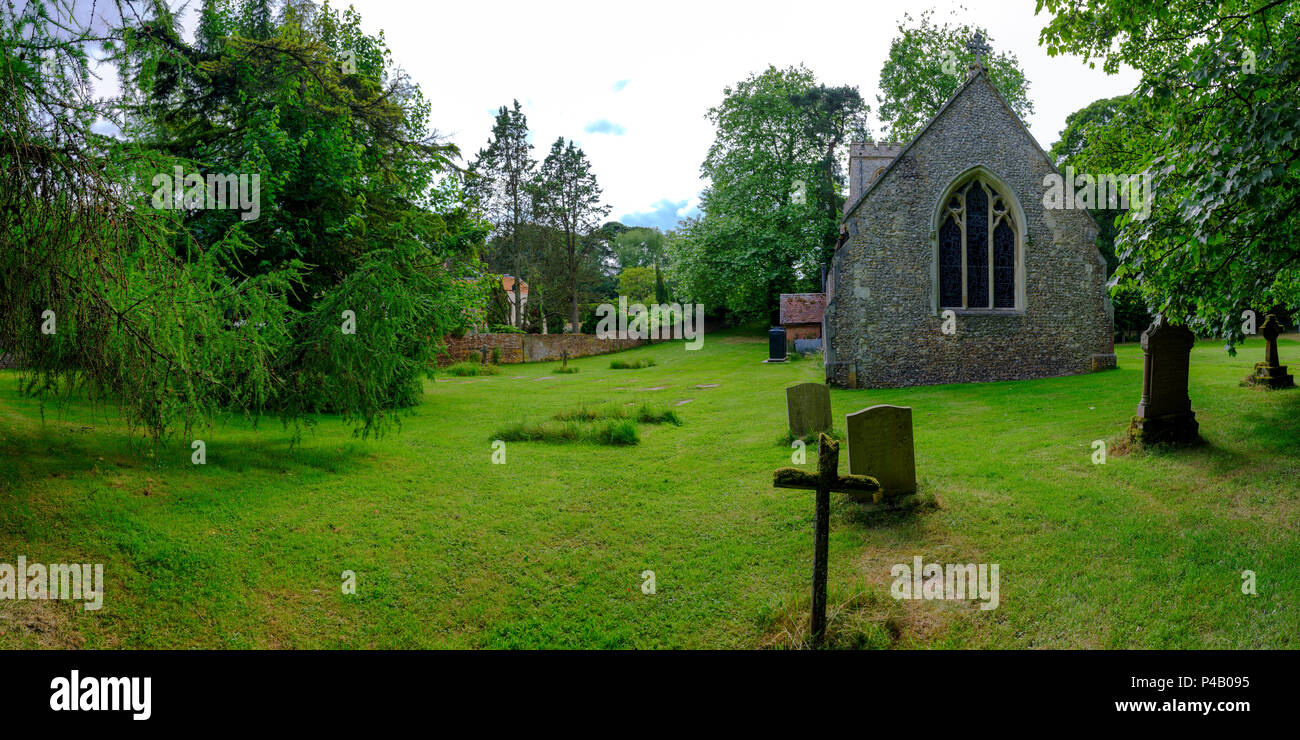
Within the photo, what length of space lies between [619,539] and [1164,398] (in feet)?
27.6

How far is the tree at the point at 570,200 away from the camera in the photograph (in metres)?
46.7

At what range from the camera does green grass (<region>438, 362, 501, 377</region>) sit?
28.3 metres

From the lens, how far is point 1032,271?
1945 centimetres

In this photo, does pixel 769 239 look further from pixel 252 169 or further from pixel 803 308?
pixel 252 169

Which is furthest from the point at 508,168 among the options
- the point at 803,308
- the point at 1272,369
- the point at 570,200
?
the point at 1272,369

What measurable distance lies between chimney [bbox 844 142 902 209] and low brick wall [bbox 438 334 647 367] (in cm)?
1823

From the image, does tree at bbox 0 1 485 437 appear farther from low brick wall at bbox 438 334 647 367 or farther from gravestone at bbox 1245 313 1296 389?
gravestone at bbox 1245 313 1296 389

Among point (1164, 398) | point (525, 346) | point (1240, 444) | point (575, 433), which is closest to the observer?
point (1240, 444)

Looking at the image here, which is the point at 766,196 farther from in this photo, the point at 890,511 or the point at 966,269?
the point at 890,511

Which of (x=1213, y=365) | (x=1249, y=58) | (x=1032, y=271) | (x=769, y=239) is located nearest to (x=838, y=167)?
(x=769, y=239)

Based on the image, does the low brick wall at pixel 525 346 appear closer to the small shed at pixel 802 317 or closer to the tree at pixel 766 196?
the tree at pixel 766 196

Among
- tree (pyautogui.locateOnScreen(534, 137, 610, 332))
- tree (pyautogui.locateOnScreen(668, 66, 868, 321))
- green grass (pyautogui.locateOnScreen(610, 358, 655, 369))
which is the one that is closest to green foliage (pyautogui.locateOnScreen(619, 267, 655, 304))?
tree (pyautogui.locateOnScreen(534, 137, 610, 332))

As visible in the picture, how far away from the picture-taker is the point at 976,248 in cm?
1955

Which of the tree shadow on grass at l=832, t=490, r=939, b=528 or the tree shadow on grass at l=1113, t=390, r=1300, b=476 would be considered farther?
the tree shadow on grass at l=1113, t=390, r=1300, b=476
